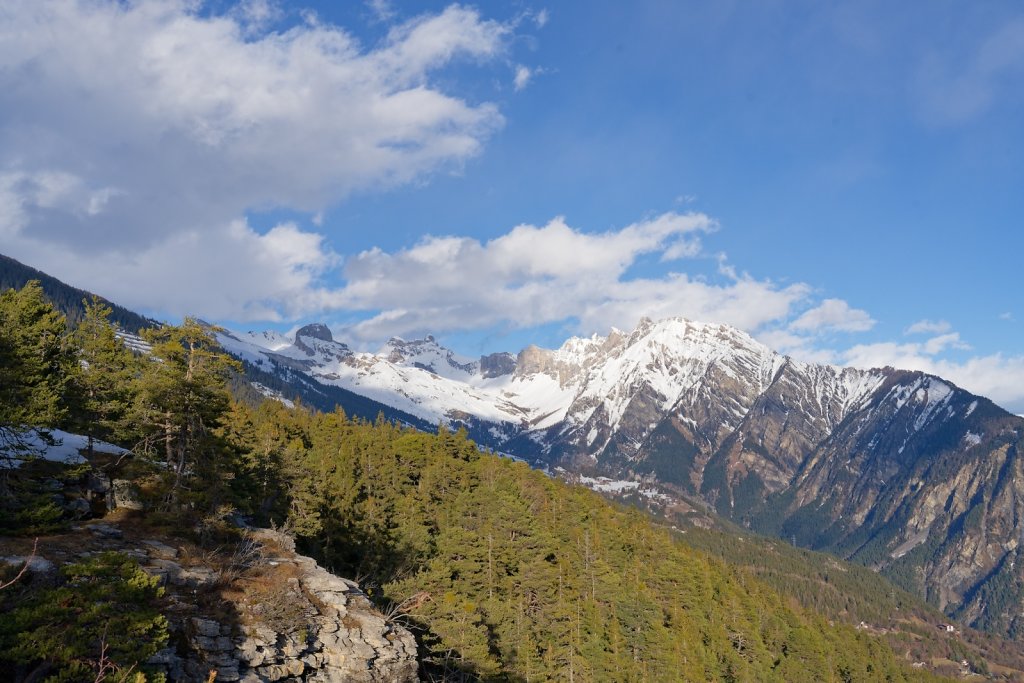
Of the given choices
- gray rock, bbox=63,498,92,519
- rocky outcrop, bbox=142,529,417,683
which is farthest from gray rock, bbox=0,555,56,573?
gray rock, bbox=63,498,92,519

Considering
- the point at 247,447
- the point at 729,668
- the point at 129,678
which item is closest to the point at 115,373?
the point at 247,447

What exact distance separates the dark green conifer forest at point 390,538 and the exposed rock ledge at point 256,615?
10.1 ft

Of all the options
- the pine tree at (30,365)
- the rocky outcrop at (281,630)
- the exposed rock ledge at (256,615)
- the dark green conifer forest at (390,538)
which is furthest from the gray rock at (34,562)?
the pine tree at (30,365)

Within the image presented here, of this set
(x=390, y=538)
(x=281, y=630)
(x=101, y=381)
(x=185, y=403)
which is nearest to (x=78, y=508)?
(x=185, y=403)

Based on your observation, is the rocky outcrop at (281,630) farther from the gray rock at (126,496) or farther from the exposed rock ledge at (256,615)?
the gray rock at (126,496)

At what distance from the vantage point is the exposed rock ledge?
95.5 feet

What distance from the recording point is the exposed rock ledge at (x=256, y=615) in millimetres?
29094

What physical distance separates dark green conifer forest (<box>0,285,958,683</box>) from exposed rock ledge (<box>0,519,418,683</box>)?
307cm

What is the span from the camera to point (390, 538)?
67062mm

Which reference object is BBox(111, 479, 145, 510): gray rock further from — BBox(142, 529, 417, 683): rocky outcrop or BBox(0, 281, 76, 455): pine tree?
BBox(142, 529, 417, 683): rocky outcrop

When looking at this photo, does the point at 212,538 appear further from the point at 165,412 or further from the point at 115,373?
the point at 115,373

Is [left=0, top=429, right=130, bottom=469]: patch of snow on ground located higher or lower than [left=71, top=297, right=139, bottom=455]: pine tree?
lower

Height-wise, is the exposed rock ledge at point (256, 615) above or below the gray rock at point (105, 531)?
below

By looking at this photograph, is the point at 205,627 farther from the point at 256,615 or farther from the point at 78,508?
the point at 78,508
